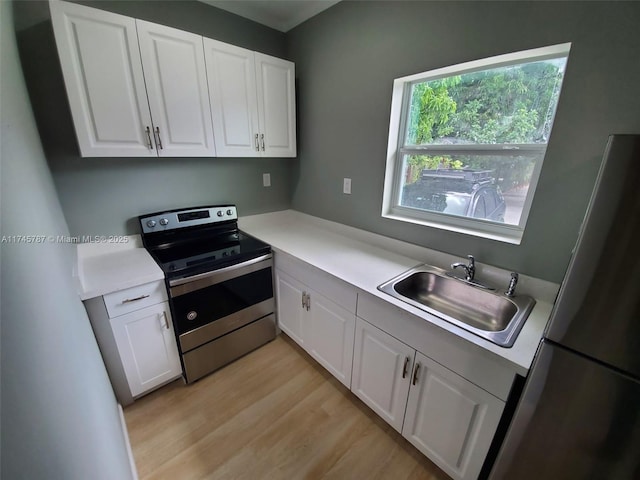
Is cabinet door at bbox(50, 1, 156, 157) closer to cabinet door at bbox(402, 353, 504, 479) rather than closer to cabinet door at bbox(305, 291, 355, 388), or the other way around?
cabinet door at bbox(305, 291, 355, 388)

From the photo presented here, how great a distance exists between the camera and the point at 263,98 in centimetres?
194

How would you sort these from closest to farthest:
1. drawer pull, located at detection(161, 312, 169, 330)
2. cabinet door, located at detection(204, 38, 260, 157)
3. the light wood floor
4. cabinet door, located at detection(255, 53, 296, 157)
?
the light wood floor, drawer pull, located at detection(161, 312, 169, 330), cabinet door, located at detection(204, 38, 260, 157), cabinet door, located at detection(255, 53, 296, 157)

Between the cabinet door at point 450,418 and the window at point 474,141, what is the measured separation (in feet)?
2.46

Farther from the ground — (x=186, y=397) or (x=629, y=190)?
(x=629, y=190)

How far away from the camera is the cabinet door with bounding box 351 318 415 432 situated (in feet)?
4.14

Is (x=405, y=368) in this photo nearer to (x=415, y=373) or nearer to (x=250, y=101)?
(x=415, y=373)

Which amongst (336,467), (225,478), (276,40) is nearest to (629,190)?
(336,467)

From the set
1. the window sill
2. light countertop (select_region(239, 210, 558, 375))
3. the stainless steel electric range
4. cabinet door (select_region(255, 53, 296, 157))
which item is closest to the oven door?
the stainless steel electric range

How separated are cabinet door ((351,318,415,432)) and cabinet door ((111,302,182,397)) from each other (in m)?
1.15

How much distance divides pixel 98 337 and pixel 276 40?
8.06 ft

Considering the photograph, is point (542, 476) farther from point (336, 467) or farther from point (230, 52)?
point (230, 52)

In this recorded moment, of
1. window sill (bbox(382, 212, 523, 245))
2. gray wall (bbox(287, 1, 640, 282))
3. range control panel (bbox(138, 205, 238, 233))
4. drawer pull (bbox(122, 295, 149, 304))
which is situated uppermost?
gray wall (bbox(287, 1, 640, 282))

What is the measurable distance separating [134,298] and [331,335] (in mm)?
1142

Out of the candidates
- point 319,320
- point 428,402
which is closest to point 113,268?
point 319,320
